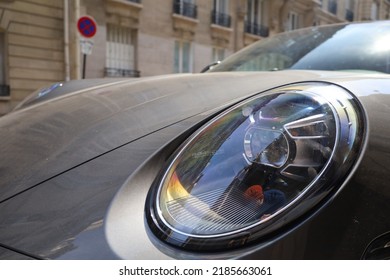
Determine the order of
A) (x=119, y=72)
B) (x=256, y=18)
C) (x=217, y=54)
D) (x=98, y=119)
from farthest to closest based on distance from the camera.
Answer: (x=256, y=18), (x=217, y=54), (x=119, y=72), (x=98, y=119)

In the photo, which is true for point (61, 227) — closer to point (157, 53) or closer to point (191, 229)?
point (191, 229)

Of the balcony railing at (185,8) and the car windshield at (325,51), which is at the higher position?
the balcony railing at (185,8)

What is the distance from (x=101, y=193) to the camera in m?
0.97

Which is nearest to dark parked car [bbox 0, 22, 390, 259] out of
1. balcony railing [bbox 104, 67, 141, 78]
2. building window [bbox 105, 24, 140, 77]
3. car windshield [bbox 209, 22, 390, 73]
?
car windshield [bbox 209, 22, 390, 73]

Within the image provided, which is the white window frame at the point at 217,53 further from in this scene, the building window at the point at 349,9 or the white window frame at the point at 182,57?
the building window at the point at 349,9

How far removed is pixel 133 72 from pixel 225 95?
11.5m

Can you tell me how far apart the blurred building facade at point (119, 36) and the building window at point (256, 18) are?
0.15ft

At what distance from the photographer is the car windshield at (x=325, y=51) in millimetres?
1963

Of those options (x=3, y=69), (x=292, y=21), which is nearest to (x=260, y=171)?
(x=3, y=69)

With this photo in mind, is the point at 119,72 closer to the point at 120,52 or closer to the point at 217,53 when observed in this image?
the point at 120,52

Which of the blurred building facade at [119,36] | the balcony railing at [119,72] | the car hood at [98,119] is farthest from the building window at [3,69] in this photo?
the car hood at [98,119]

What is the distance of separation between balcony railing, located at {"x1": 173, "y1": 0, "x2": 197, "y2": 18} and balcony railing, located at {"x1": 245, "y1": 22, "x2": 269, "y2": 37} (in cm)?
409

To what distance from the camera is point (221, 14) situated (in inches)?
637

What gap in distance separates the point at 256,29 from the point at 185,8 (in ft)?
17.8
